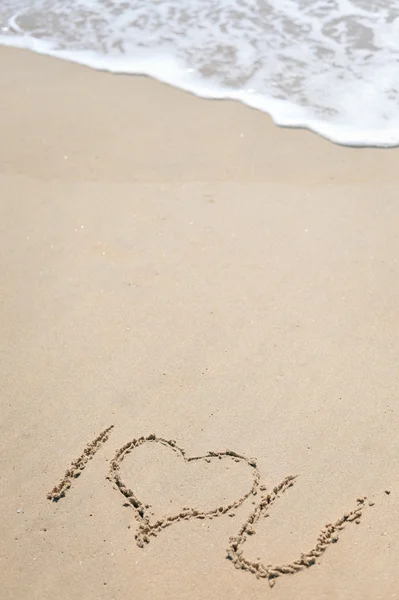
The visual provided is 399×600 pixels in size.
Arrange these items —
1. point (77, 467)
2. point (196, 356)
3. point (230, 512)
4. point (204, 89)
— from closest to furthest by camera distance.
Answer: point (230, 512) < point (77, 467) < point (196, 356) < point (204, 89)

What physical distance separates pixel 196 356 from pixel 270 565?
32.2 inches

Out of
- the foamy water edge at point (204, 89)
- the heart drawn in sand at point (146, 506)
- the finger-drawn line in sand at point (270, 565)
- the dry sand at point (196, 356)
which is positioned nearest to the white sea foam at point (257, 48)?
the foamy water edge at point (204, 89)

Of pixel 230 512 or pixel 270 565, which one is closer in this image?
pixel 270 565

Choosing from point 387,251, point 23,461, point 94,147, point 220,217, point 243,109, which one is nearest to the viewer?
point 23,461

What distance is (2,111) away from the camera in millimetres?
4004

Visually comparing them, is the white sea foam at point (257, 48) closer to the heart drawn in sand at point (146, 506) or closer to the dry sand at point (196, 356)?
the dry sand at point (196, 356)

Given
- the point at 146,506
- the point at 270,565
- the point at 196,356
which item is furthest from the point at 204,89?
the point at 270,565

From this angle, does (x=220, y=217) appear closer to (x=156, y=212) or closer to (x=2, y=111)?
(x=156, y=212)

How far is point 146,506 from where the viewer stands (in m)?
2.14

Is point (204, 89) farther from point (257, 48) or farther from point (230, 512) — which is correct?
point (230, 512)

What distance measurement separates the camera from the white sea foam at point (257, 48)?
13.2 feet

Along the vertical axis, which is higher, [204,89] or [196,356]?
[204,89]

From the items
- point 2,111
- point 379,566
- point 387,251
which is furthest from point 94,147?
point 379,566

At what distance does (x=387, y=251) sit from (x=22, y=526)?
5.90 ft
